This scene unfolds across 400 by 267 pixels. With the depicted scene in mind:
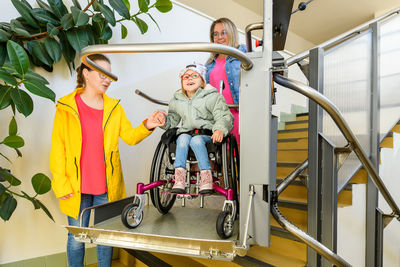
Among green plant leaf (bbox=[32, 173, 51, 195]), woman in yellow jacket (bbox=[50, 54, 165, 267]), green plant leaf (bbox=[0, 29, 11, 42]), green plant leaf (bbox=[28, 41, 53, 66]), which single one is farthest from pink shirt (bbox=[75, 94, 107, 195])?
green plant leaf (bbox=[0, 29, 11, 42])

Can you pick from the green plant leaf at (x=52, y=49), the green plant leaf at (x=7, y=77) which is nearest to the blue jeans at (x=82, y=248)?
the green plant leaf at (x=7, y=77)

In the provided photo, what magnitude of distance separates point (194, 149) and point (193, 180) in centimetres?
21

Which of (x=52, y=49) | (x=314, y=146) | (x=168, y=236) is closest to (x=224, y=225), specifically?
(x=168, y=236)

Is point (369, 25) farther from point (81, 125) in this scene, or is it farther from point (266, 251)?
point (81, 125)

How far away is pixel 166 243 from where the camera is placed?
0.96 metres

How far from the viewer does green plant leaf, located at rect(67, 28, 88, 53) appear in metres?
1.77

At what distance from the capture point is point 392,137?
87.4 inches

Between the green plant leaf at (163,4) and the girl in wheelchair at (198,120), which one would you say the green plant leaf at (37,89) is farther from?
the green plant leaf at (163,4)

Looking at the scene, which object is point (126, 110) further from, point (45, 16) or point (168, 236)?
point (168, 236)

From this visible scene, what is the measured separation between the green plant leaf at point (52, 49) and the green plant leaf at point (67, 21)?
182 millimetres

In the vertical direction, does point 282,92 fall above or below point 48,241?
above

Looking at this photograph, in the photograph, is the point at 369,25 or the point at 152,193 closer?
the point at 152,193

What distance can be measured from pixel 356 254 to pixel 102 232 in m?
1.96

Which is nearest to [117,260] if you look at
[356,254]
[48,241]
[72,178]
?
[48,241]
